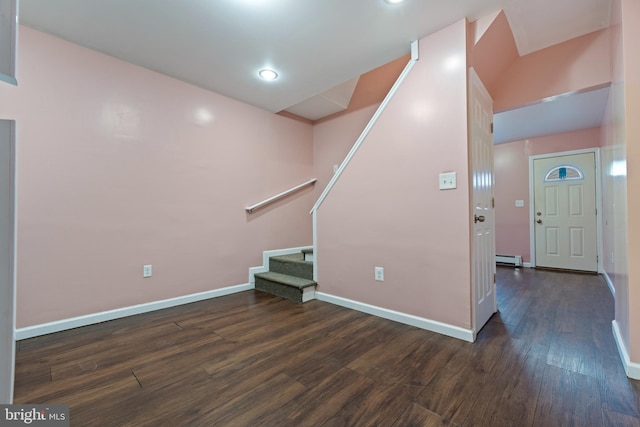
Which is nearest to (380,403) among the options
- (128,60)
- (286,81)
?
(286,81)

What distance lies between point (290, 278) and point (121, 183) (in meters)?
1.93

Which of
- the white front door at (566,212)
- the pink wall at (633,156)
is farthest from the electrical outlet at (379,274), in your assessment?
the white front door at (566,212)

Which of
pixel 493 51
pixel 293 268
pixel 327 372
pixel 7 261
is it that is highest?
pixel 493 51

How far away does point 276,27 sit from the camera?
205 cm

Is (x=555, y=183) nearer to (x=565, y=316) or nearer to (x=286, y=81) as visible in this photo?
(x=565, y=316)

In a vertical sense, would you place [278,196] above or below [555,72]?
below

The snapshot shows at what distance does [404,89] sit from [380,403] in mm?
2232

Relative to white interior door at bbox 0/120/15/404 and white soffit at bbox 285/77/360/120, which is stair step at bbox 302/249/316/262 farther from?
white interior door at bbox 0/120/15/404

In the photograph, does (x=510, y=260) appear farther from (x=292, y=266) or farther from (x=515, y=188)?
(x=292, y=266)

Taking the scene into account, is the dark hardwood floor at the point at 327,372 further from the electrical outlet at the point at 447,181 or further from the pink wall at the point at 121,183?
the electrical outlet at the point at 447,181

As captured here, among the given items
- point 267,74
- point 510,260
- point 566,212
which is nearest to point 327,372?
point 267,74

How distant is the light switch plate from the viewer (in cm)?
200

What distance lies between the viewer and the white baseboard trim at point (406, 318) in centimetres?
197

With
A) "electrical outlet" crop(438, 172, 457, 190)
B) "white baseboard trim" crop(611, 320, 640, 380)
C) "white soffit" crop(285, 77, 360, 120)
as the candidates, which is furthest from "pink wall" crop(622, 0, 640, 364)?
"white soffit" crop(285, 77, 360, 120)
